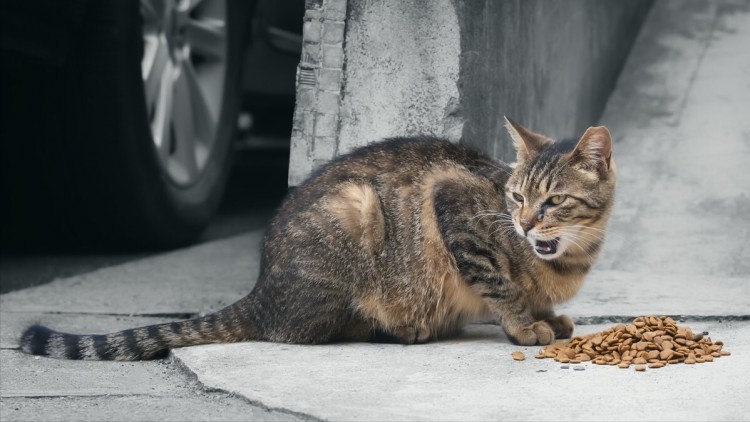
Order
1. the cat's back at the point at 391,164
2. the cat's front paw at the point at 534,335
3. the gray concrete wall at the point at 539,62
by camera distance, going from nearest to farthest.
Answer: the cat's front paw at the point at 534,335 < the cat's back at the point at 391,164 < the gray concrete wall at the point at 539,62

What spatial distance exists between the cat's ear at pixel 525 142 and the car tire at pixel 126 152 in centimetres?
201

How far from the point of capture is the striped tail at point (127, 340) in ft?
13.9

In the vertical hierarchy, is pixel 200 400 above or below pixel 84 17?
below

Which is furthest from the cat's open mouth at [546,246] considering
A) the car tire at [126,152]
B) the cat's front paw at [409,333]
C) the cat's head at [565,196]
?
the car tire at [126,152]

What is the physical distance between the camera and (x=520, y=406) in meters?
3.43

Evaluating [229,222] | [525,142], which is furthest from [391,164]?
[229,222]

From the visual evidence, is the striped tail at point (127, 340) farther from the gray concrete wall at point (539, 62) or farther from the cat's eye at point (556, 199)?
the gray concrete wall at point (539, 62)

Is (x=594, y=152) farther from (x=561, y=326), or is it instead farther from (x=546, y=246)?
(x=561, y=326)

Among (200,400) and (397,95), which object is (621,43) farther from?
(200,400)

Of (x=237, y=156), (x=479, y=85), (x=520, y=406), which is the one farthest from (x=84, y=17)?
(x=237, y=156)

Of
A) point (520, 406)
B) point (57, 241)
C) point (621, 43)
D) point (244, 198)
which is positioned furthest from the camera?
point (244, 198)

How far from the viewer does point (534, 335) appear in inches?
168

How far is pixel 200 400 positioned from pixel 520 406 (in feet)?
3.29

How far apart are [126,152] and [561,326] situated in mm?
2348
